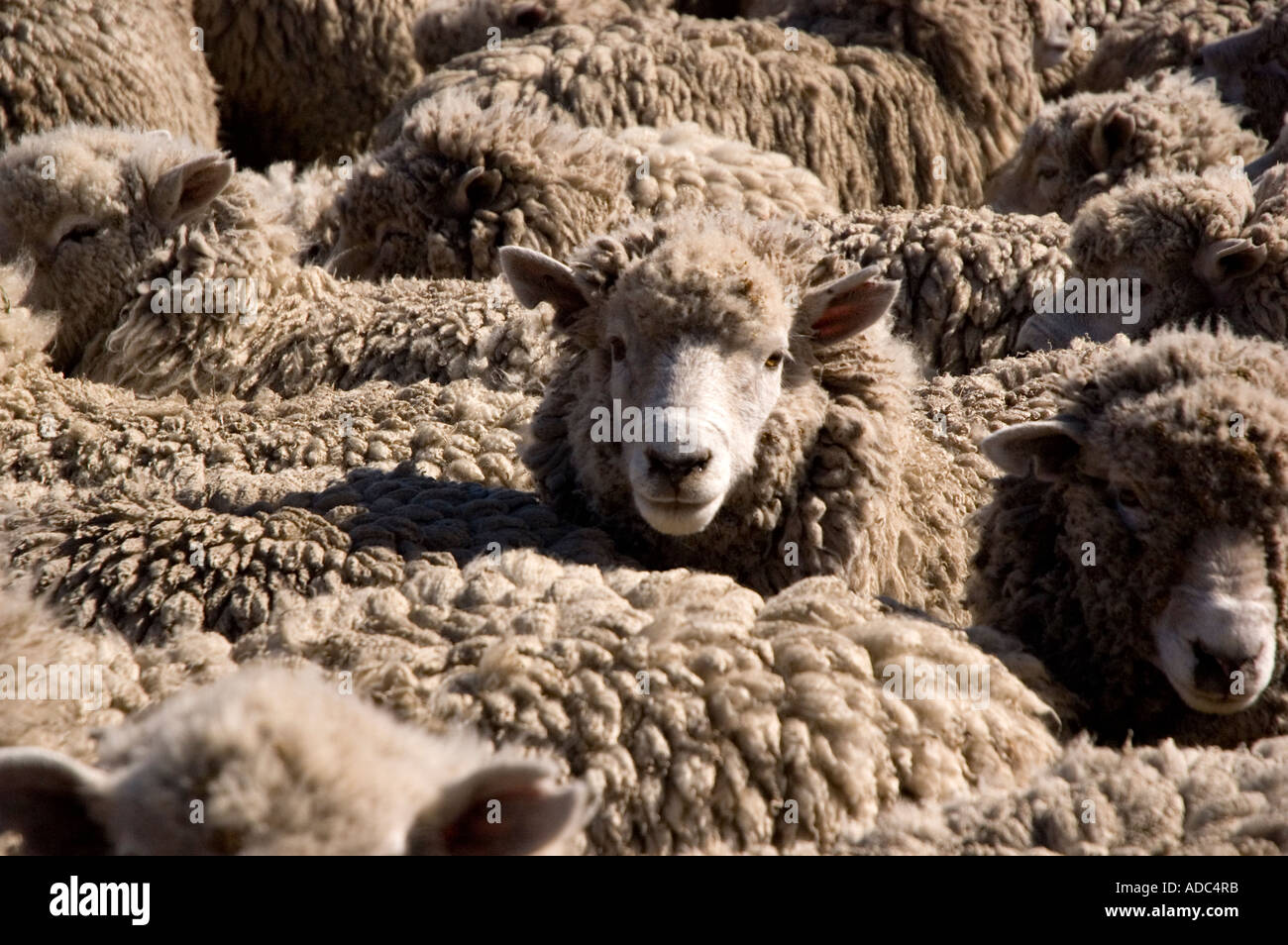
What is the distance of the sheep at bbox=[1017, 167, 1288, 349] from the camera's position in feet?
17.3

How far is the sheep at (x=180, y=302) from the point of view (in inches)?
220

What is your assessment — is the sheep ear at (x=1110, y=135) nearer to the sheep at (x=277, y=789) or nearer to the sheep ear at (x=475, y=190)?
the sheep ear at (x=475, y=190)

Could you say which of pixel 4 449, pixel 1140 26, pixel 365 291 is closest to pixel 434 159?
pixel 365 291

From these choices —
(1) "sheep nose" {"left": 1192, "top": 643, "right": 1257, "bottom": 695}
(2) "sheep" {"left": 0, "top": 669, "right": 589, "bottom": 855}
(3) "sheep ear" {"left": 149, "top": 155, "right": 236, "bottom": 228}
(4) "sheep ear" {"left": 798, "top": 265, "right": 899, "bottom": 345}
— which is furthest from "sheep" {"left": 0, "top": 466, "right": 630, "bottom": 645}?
(3) "sheep ear" {"left": 149, "top": 155, "right": 236, "bottom": 228}

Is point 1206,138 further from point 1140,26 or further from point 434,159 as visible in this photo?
point 434,159

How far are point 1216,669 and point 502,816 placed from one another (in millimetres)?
1687

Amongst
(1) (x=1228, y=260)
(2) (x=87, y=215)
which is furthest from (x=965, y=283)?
(2) (x=87, y=215)

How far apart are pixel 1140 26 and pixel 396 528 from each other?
21.2ft

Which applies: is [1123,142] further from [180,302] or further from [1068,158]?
[180,302]

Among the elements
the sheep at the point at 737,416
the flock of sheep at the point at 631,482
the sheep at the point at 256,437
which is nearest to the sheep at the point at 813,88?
the flock of sheep at the point at 631,482

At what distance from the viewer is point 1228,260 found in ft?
17.4

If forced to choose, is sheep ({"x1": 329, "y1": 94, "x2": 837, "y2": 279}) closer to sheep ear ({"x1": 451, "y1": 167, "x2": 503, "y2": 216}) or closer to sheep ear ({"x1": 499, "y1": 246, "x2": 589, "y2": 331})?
sheep ear ({"x1": 451, "y1": 167, "x2": 503, "y2": 216})

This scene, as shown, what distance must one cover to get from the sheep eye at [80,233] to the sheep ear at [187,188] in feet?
0.66

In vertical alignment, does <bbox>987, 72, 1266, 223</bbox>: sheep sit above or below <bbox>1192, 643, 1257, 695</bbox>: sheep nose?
above
